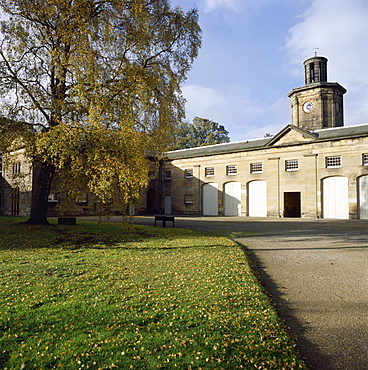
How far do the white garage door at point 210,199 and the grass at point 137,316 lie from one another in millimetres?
26690

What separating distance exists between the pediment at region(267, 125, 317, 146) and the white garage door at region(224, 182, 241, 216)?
5.80m

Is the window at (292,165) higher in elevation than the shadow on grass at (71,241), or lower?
higher

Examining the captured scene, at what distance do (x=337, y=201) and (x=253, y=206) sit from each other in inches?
309

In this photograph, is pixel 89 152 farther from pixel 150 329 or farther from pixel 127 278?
pixel 150 329

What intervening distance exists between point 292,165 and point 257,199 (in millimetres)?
4694

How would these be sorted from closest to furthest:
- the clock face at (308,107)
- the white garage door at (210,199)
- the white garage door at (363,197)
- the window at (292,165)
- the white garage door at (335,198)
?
the white garage door at (363,197) < the white garage door at (335,198) < the window at (292,165) < the white garage door at (210,199) < the clock face at (308,107)

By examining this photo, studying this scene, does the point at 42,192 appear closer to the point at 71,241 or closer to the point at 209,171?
the point at 71,241

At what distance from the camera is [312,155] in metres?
28.6

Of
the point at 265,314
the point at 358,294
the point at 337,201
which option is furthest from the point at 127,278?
the point at 337,201

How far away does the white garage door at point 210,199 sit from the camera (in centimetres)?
3519

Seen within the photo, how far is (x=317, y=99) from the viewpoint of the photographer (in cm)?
3950

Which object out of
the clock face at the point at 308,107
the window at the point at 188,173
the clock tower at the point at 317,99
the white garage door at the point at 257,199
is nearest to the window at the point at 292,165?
the white garage door at the point at 257,199

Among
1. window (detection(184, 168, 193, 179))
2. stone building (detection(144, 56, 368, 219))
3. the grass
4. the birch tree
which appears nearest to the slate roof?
stone building (detection(144, 56, 368, 219))

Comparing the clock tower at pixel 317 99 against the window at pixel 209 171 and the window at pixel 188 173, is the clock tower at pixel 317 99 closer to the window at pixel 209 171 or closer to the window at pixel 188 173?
the window at pixel 209 171
